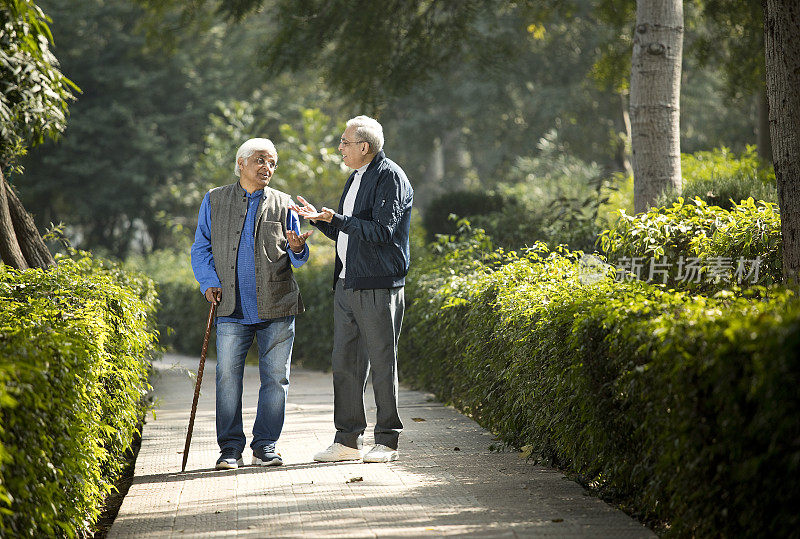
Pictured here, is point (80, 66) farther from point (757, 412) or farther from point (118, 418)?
point (757, 412)

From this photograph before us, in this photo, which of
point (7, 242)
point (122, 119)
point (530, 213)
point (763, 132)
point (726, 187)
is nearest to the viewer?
point (7, 242)

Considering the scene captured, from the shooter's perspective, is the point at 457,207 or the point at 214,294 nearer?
the point at 214,294

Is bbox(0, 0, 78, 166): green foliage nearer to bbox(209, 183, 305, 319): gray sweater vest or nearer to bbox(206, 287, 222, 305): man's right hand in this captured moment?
bbox(209, 183, 305, 319): gray sweater vest

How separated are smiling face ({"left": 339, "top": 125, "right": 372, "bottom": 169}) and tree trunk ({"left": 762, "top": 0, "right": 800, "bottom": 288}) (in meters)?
2.49

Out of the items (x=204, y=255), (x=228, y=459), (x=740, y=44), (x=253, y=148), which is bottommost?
(x=228, y=459)

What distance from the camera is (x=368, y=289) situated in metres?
6.05

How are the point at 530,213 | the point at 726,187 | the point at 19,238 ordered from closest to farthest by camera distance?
the point at 19,238, the point at 726,187, the point at 530,213

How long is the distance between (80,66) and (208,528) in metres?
33.9

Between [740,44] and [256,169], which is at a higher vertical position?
[740,44]

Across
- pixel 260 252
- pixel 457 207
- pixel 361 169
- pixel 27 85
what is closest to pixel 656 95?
pixel 361 169

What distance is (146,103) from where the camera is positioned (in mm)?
37031

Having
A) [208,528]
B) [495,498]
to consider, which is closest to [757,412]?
[495,498]

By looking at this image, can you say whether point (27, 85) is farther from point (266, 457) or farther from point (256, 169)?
point (266, 457)

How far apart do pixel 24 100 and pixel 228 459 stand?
10.8ft
